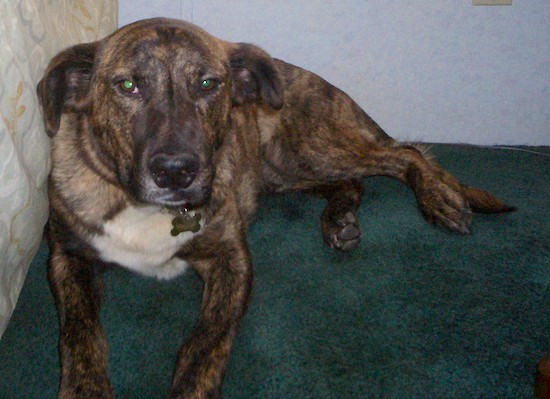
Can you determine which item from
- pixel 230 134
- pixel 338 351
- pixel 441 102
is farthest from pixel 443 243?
pixel 441 102

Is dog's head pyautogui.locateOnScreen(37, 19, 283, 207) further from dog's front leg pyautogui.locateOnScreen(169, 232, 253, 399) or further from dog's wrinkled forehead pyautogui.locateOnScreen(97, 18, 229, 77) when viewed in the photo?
dog's front leg pyautogui.locateOnScreen(169, 232, 253, 399)

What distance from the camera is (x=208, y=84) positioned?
67.0 inches

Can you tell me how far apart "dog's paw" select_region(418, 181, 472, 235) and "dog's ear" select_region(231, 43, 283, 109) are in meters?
0.78

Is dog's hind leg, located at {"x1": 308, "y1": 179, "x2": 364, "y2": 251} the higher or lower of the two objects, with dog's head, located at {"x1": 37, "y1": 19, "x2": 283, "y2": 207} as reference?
lower

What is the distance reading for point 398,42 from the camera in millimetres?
3023

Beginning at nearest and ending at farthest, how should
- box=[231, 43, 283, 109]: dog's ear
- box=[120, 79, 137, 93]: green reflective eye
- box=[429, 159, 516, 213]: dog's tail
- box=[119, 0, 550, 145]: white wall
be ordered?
box=[120, 79, 137, 93]: green reflective eye < box=[231, 43, 283, 109]: dog's ear < box=[429, 159, 516, 213]: dog's tail < box=[119, 0, 550, 145]: white wall

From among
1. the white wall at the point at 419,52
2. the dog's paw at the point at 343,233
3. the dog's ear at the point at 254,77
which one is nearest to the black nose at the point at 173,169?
the dog's ear at the point at 254,77

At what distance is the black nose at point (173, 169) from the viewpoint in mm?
1467

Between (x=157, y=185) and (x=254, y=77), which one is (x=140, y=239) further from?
(x=254, y=77)

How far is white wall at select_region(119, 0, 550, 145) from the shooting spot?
9.52ft

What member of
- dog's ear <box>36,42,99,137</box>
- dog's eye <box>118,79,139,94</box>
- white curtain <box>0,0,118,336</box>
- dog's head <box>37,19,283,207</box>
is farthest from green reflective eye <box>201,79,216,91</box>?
white curtain <box>0,0,118,336</box>

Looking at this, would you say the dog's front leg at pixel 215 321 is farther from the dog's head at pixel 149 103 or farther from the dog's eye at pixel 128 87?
the dog's eye at pixel 128 87

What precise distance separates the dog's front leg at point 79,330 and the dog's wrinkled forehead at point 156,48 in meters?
0.64

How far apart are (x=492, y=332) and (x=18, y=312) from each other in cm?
145
